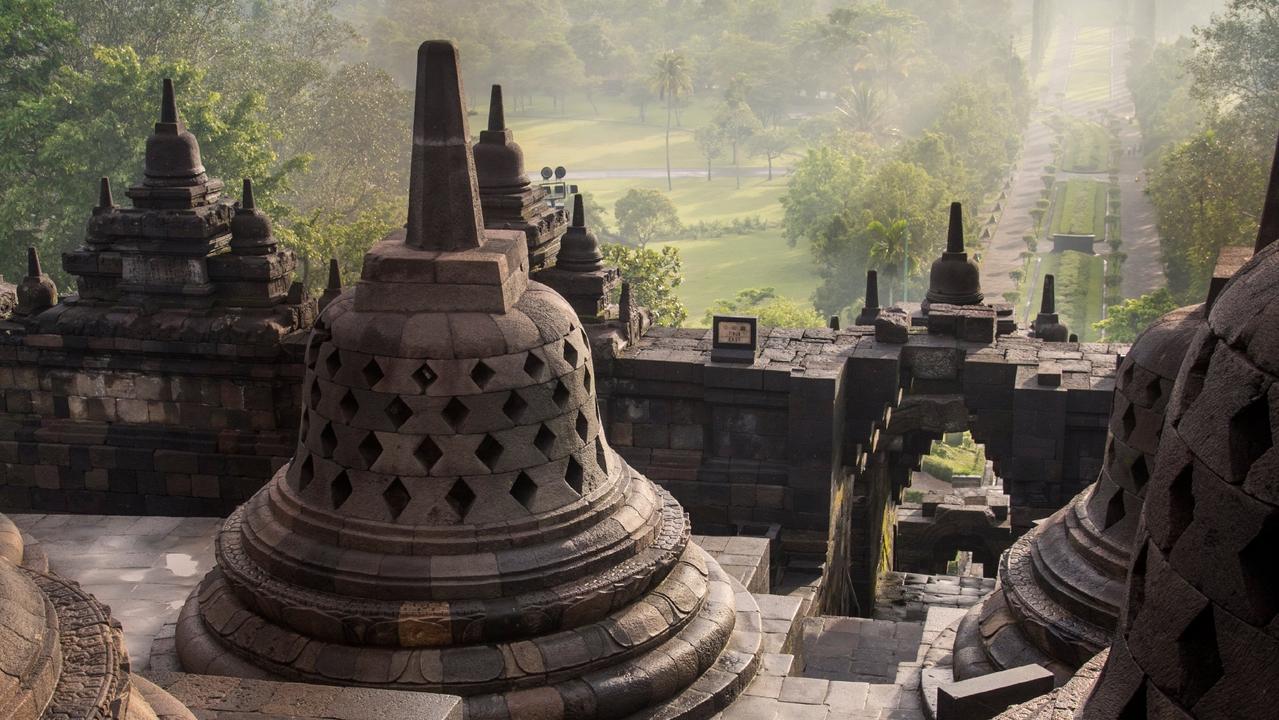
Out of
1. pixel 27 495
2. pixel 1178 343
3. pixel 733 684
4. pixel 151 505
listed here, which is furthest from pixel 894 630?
pixel 27 495

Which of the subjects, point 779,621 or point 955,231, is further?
point 955,231

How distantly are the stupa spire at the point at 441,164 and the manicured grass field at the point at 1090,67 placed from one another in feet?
340

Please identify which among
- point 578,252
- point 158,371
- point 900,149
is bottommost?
point 158,371

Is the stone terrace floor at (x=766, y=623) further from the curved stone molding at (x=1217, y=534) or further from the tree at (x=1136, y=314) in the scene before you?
the tree at (x=1136, y=314)

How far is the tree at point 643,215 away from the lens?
210ft

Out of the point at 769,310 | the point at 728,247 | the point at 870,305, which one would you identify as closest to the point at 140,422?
the point at 870,305

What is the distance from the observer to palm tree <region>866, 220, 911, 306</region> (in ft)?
152

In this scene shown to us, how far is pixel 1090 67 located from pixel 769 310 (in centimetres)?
9011

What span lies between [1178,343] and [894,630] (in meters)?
6.08

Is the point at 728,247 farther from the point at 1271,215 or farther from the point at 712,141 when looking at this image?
the point at 1271,215

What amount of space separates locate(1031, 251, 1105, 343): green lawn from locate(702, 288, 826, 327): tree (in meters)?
7.68

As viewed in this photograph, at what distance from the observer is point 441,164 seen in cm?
1003

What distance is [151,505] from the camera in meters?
17.5

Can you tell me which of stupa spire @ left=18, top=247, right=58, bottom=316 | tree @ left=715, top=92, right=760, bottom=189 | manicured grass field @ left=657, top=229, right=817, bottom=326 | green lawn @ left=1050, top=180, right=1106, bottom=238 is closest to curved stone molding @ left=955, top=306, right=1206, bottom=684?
stupa spire @ left=18, top=247, right=58, bottom=316
